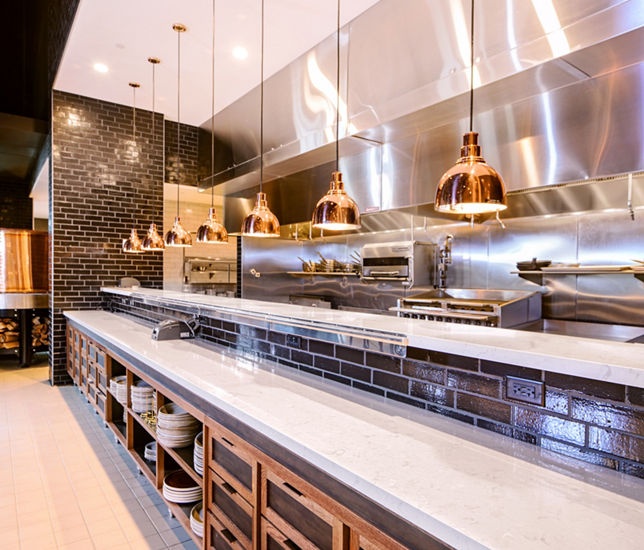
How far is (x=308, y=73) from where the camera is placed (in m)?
4.99

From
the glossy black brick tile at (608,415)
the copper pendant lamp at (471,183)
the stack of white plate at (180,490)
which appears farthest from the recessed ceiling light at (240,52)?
the glossy black brick tile at (608,415)

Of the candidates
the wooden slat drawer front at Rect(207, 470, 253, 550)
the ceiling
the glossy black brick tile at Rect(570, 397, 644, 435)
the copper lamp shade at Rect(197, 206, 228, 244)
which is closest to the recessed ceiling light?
the ceiling

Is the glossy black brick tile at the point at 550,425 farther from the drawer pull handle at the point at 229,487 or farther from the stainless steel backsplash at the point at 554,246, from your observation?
the stainless steel backsplash at the point at 554,246

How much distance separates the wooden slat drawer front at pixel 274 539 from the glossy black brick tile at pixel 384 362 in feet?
2.69

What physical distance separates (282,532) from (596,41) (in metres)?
3.06

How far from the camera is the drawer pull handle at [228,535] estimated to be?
1943mm

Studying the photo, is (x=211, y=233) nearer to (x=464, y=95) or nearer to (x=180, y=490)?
(x=180, y=490)

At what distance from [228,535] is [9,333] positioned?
7.79m

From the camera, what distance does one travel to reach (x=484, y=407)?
5.49 ft

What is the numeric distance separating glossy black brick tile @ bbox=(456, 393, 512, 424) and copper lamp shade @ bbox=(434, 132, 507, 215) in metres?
0.77

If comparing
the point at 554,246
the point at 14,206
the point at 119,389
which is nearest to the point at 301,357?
the point at 119,389

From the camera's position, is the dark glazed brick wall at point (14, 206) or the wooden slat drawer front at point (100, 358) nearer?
the wooden slat drawer front at point (100, 358)

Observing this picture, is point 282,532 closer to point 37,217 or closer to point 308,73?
point 308,73

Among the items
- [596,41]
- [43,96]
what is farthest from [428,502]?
[43,96]
